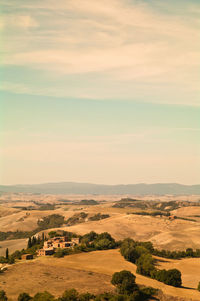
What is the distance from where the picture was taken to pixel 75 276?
260ft

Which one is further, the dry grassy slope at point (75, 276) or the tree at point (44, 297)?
the dry grassy slope at point (75, 276)

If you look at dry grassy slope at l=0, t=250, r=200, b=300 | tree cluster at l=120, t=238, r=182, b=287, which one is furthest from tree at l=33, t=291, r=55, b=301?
tree cluster at l=120, t=238, r=182, b=287

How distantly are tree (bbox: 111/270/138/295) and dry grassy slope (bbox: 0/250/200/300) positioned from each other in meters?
1.82

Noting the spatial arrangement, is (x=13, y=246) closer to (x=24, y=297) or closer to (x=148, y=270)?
(x=148, y=270)

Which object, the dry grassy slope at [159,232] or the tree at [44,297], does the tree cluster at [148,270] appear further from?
the dry grassy slope at [159,232]

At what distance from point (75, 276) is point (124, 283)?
13.1 meters

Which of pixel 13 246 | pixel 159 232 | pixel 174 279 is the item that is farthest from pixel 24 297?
pixel 159 232

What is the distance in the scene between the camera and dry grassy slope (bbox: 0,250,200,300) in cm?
7073

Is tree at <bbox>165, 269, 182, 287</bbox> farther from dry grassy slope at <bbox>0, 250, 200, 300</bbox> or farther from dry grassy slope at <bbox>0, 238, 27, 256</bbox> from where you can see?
dry grassy slope at <bbox>0, 238, 27, 256</bbox>

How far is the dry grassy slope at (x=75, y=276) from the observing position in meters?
70.7

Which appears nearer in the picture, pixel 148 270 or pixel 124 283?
pixel 124 283

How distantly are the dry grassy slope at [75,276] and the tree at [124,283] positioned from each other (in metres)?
1.82

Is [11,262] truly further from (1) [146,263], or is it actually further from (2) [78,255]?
(1) [146,263]

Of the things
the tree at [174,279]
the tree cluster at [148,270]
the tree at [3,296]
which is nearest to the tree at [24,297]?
the tree at [3,296]
